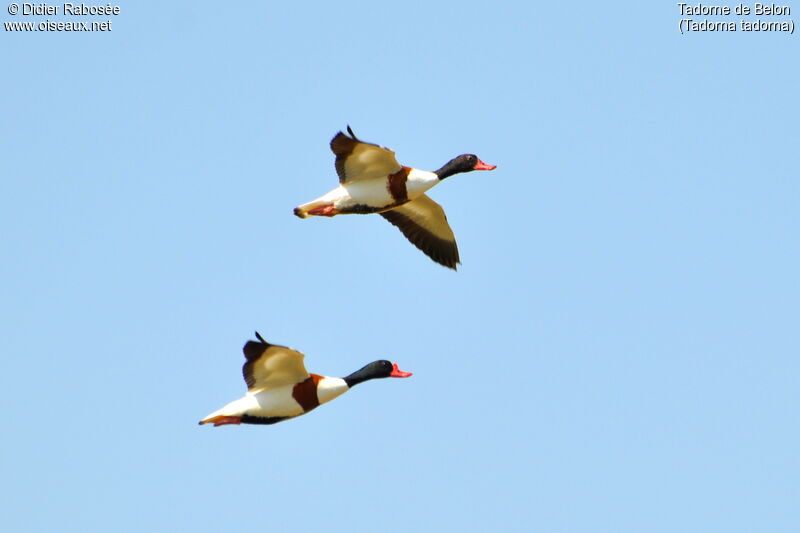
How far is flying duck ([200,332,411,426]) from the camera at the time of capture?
16984mm

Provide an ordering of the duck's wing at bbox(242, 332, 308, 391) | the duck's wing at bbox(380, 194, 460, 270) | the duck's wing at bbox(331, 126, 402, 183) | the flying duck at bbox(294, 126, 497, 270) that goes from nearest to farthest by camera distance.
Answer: the duck's wing at bbox(242, 332, 308, 391) → the duck's wing at bbox(331, 126, 402, 183) → the flying duck at bbox(294, 126, 497, 270) → the duck's wing at bbox(380, 194, 460, 270)

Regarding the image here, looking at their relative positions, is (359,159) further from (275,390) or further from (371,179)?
(275,390)

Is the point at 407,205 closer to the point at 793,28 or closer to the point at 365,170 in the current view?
the point at 365,170

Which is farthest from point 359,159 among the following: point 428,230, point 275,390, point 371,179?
point 275,390

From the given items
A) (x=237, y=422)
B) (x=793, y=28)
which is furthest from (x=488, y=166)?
(x=793, y=28)

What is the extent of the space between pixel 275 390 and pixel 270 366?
1.23 ft

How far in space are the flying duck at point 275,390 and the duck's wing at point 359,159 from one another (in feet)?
8.48

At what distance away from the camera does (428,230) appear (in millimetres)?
20953

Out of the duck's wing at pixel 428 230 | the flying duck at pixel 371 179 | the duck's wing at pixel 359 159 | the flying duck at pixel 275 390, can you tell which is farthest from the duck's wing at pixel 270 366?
the duck's wing at pixel 428 230

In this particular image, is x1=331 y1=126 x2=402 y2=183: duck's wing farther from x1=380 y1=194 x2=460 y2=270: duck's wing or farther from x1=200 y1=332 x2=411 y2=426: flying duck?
x1=200 y1=332 x2=411 y2=426: flying duck

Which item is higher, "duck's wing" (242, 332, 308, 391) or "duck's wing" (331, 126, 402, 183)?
"duck's wing" (331, 126, 402, 183)

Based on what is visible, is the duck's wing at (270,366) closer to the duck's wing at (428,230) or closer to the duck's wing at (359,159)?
the duck's wing at (359,159)

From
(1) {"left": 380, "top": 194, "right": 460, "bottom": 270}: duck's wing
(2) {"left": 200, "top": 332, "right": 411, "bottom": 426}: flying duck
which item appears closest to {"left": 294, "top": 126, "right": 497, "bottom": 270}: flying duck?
(1) {"left": 380, "top": 194, "right": 460, "bottom": 270}: duck's wing

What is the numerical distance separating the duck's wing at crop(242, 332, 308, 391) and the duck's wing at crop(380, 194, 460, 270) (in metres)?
4.12
